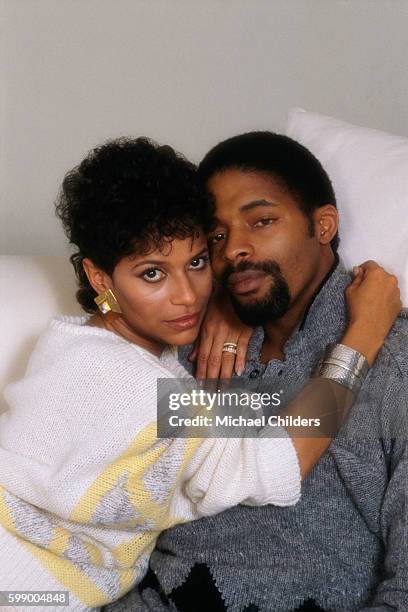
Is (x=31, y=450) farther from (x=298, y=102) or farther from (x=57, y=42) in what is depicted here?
(x=298, y=102)

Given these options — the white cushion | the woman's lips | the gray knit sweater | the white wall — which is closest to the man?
the gray knit sweater

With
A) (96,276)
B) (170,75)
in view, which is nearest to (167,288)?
(96,276)

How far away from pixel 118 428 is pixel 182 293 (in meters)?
0.21

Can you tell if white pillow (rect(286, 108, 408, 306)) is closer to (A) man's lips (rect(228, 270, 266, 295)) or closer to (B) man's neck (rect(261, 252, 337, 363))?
(B) man's neck (rect(261, 252, 337, 363))

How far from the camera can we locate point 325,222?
4.50 feet

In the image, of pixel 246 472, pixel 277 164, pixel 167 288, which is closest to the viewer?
pixel 246 472

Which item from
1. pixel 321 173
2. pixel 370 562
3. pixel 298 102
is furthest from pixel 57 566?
pixel 298 102

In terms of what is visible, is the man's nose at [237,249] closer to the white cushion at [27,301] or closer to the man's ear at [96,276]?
the man's ear at [96,276]

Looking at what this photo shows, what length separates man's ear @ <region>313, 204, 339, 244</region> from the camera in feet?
4.49

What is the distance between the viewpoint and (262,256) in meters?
1.30

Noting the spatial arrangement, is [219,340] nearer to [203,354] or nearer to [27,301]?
[203,354]

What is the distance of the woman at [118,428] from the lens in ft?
3.68

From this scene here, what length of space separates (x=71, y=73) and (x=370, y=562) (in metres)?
1.16

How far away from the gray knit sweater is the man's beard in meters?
0.17
